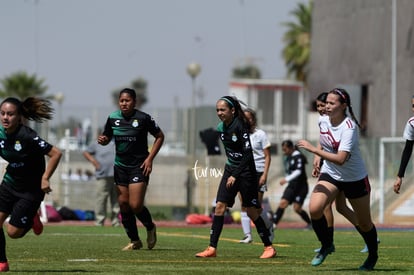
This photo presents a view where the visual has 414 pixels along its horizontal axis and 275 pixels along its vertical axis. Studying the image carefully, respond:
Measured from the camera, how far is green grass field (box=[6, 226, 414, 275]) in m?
12.8

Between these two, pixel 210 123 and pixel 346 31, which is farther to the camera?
pixel 346 31

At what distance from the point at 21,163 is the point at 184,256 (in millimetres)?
3367

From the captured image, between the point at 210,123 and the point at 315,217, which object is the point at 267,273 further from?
the point at 210,123

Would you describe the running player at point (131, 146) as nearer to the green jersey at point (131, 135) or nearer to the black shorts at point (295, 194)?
the green jersey at point (131, 135)

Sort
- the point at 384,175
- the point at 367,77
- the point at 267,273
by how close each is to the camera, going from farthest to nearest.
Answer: the point at 367,77, the point at 384,175, the point at 267,273

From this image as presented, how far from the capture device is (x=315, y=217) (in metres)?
12.9

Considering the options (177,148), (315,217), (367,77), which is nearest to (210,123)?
(177,148)

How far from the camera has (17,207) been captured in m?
12.4

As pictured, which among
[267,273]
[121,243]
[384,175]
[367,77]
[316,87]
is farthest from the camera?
[316,87]

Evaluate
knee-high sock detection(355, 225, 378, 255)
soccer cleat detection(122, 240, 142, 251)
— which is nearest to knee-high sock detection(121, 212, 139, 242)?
soccer cleat detection(122, 240, 142, 251)

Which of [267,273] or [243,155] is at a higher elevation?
[243,155]

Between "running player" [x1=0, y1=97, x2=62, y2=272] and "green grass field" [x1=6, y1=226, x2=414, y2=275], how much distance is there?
57 centimetres

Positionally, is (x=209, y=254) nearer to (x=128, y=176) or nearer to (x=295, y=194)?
(x=128, y=176)

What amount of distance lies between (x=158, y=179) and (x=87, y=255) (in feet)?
60.6
